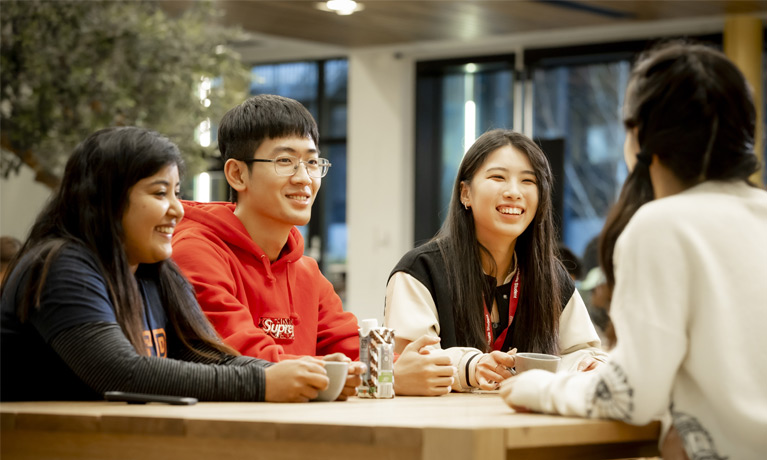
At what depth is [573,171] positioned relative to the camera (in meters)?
9.41

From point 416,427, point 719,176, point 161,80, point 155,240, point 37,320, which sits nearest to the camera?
point 416,427

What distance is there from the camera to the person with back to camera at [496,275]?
105 inches

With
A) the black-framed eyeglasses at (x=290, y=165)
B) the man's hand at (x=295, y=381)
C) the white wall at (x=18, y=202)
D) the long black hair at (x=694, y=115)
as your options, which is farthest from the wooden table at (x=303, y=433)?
the white wall at (x=18, y=202)

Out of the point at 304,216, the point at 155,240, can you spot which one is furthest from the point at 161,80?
the point at 155,240

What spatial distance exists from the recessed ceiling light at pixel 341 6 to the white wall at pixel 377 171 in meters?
1.85

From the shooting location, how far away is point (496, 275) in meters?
2.82

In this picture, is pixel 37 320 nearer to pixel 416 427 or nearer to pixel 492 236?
pixel 416 427

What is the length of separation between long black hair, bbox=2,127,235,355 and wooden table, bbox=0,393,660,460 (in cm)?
22

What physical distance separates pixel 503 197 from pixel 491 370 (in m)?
0.57

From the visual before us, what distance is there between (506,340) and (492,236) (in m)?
0.29

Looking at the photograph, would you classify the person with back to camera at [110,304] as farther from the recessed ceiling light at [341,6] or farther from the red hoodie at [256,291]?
the recessed ceiling light at [341,6]

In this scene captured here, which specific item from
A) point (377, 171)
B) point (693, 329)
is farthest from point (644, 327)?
point (377, 171)

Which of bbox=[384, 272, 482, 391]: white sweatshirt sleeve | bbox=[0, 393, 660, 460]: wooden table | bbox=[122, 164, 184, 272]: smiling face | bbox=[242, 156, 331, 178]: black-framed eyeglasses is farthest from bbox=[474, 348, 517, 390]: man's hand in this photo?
bbox=[122, 164, 184, 272]: smiling face

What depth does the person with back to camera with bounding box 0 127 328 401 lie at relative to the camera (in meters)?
1.88
